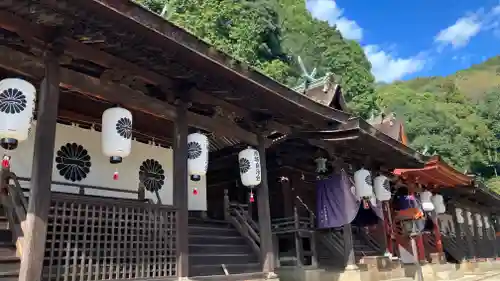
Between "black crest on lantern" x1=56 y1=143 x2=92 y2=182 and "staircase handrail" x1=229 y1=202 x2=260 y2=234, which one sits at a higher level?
"black crest on lantern" x1=56 y1=143 x2=92 y2=182

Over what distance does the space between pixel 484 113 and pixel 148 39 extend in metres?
74.9

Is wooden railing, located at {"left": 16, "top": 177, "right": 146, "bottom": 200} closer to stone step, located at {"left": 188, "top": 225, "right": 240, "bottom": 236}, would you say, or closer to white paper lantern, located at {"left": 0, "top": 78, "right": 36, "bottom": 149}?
stone step, located at {"left": 188, "top": 225, "right": 240, "bottom": 236}

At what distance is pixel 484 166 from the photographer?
59969 mm

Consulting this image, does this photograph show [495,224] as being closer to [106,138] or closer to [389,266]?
[389,266]

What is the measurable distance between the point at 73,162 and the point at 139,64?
4.54m

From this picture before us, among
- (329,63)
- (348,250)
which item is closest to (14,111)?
(348,250)

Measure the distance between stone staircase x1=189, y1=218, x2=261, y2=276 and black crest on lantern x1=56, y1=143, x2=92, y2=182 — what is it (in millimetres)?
3092

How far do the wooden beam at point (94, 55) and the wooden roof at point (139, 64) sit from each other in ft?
0.04

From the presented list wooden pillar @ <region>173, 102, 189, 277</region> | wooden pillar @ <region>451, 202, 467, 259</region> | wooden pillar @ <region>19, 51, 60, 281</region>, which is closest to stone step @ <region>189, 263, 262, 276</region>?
wooden pillar @ <region>173, 102, 189, 277</region>

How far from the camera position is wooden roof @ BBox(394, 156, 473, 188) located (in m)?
14.1

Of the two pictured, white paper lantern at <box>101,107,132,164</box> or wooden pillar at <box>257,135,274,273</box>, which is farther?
wooden pillar at <box>257,135,274,273</box>

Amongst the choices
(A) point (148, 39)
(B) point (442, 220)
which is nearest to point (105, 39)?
(A) point (148, 39)

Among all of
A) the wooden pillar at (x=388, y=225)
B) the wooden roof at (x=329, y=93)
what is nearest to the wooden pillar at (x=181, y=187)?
the wooden roof at (x=329, y=93)

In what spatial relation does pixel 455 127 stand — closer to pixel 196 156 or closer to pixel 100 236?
pixel 196 156
